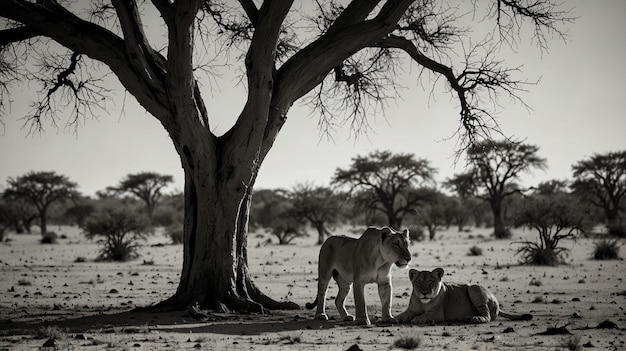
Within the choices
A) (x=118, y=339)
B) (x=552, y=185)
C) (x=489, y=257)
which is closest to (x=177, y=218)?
(x=552, y=185)

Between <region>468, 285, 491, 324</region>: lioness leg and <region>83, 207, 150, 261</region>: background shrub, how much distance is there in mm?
19258

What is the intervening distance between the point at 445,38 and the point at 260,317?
7.33 metres

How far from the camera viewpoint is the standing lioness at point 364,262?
10.4m

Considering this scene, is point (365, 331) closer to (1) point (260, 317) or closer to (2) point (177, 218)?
(1) point (260, 317)

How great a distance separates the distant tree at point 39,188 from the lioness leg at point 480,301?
179 ft

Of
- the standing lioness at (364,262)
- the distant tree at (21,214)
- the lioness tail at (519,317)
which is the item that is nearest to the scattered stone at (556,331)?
the lioness tail at (519,317)

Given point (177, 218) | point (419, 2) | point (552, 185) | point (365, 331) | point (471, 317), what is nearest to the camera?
point (365, 331)

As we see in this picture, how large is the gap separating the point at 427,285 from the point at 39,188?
57.9 metres

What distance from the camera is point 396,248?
10344 millimetres

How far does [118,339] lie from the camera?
8.92m

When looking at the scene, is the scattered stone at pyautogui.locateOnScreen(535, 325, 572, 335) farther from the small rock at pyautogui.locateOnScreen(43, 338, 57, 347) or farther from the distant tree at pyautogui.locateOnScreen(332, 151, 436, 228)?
the distant tree at pyautogui.locateOnScreen(332, 151, 436, 228)

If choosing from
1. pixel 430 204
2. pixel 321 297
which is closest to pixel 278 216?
pixel 430 204

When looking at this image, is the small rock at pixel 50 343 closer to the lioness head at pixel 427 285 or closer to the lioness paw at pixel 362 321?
the lioness paw at pixel 362 321

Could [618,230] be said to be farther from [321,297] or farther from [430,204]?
[321,297]
